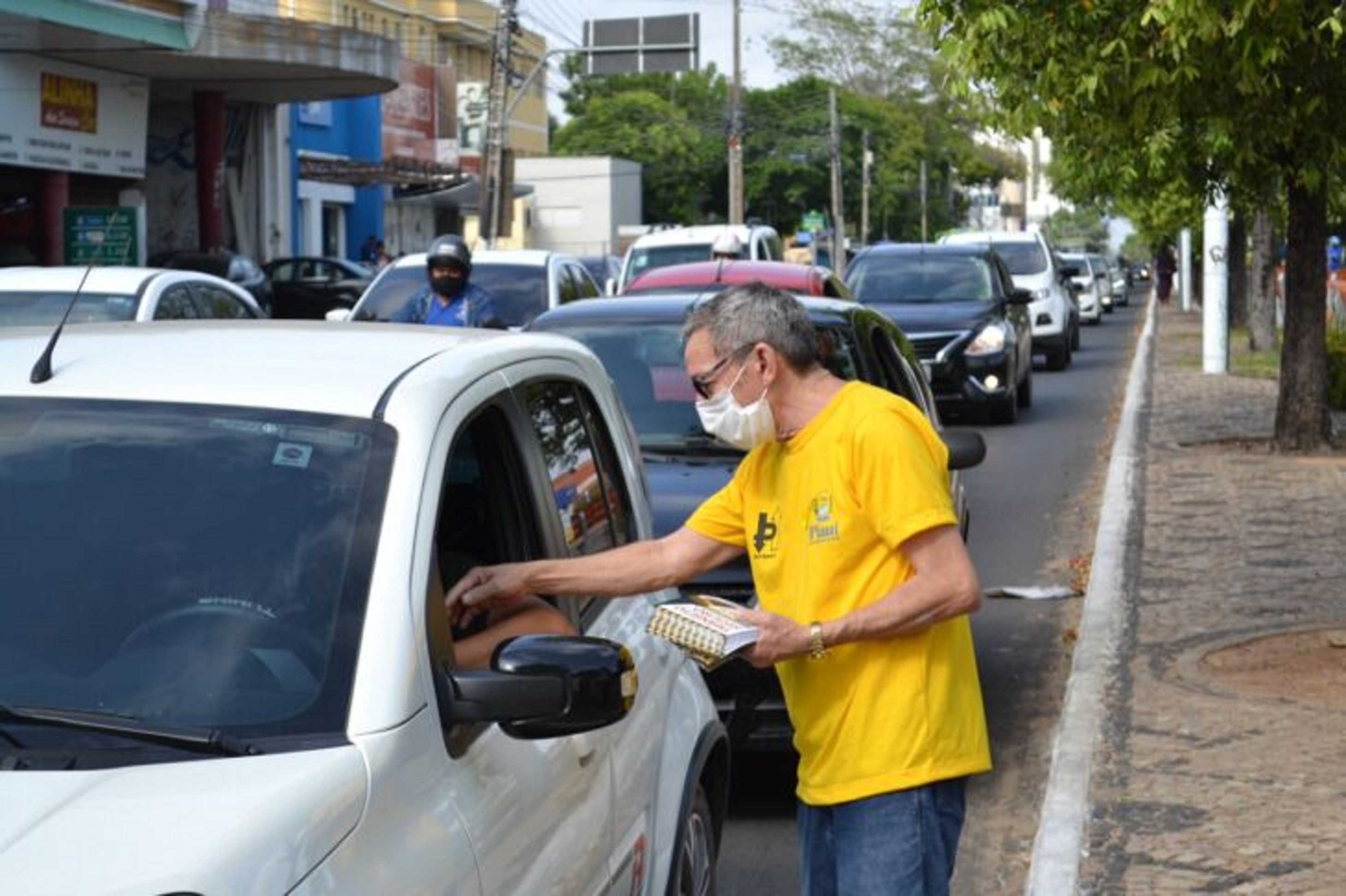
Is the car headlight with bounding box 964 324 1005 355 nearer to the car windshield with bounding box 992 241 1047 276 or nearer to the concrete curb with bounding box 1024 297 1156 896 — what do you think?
the concrete curb with bounding box 1024 297 1156 896

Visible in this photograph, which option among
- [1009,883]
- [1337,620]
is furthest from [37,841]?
[1337,620]

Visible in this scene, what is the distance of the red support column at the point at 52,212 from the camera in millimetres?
33469

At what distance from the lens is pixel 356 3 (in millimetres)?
69750

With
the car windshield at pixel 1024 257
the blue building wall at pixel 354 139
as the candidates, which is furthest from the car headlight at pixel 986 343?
the blue building wall at pixel 354 139

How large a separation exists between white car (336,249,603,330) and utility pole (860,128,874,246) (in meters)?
72.3

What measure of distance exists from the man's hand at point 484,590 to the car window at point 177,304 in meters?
8.83

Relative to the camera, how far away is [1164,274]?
58.0m

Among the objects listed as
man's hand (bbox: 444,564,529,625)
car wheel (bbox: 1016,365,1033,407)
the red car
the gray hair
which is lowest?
car wheel (bbox: 1016,365,1033,407)

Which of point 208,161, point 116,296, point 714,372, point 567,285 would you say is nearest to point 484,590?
point 714,372

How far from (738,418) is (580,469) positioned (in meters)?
0.74

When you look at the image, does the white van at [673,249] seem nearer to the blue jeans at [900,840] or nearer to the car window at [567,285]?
the car window at [567,285]

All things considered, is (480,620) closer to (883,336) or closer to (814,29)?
(883,336)

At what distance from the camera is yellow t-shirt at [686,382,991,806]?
434cm

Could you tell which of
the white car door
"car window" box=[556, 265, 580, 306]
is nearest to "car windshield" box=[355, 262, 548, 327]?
"car window" box=[556, 265, 580, 306]
